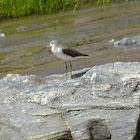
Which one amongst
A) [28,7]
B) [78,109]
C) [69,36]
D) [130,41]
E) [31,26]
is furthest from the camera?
[28,7]

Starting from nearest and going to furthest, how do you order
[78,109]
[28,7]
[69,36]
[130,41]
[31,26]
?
1. [78,109]
2. [130,41]
3. [69,36]
4. [31,26]
5. [28,7]

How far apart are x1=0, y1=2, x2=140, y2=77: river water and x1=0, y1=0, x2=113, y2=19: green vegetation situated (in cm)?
42

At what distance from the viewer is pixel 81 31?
14414 millimetres

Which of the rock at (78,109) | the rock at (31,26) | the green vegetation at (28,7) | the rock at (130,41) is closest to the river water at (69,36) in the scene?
the rock at (31,26)

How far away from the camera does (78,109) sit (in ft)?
16.9

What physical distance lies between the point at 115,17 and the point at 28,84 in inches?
421

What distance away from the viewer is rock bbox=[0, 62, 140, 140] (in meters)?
4.96

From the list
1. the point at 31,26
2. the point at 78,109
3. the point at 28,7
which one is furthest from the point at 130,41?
the point at 28,7

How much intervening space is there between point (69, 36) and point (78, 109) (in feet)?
29.0

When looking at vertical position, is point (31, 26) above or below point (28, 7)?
below

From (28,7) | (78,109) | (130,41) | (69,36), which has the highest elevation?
(78,109)

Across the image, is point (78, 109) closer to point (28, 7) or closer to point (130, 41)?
point (130, 41)

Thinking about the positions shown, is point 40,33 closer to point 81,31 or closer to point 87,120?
point 81,31

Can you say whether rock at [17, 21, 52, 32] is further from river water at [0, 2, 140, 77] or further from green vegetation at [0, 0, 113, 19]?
green vegetation at [0, 0, 113, 19]
